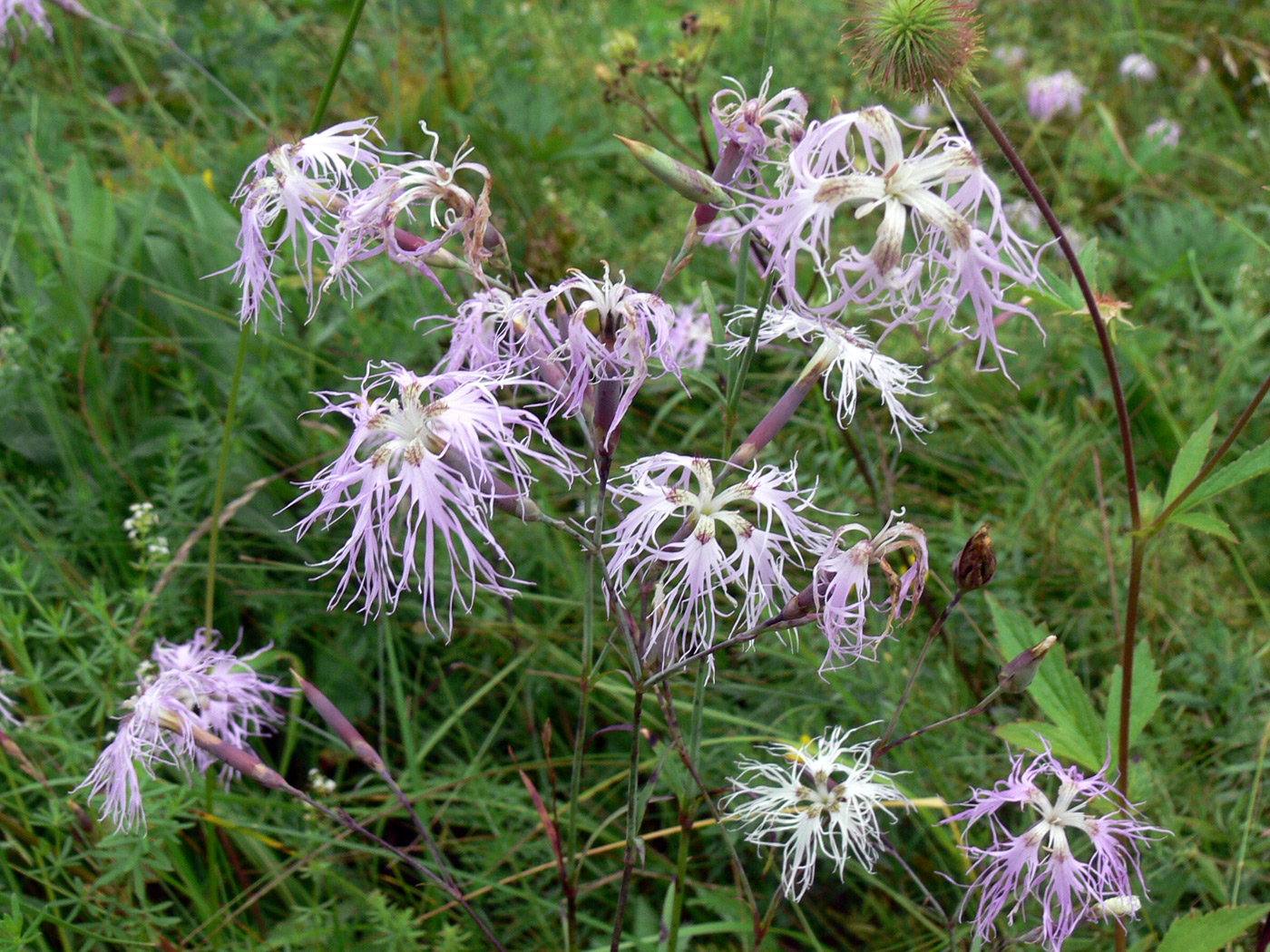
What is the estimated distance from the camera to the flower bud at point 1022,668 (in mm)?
1083

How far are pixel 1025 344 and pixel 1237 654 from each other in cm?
83

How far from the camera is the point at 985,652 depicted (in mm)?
1866

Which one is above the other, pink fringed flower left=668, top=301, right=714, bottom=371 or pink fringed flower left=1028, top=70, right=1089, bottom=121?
pink fringed flower left=1028, top=70, right=1089, bottom=121

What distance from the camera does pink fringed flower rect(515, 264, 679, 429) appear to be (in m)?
0.98

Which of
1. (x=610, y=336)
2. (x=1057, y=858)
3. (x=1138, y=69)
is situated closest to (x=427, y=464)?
(x=610, y=336)

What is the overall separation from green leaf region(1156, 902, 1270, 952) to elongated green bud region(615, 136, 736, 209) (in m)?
0.97

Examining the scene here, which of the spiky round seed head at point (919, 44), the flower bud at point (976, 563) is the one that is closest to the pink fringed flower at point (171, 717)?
the flower bud at point (976, 563)

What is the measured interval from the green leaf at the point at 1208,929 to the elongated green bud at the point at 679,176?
0.97 meters

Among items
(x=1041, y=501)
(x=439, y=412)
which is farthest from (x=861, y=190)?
(x=1041, y=501)

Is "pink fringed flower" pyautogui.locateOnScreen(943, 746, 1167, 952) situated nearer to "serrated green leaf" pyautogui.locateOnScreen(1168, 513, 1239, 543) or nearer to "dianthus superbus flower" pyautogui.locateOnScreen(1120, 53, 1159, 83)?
"serrated green leaf" pyautogui.locateOnScreen(1168, 513, 1239, 543)

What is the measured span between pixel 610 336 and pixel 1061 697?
0.81m

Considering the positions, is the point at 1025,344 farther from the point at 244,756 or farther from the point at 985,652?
the point at 244,756

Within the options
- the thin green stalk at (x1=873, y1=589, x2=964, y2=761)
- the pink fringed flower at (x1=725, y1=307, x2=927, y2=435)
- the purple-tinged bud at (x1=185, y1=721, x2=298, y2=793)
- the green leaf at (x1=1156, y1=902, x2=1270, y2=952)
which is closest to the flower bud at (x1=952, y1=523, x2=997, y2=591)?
the thin green stalk at (x1=873, y1=589, x2=964, y2=761)

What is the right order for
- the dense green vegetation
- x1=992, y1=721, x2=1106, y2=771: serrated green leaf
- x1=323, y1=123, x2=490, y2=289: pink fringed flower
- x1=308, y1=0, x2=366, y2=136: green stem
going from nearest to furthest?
1. x1=323, y1=123, x2=490, y2=289: pink fringed flower
2. x1=308, y1=0, x2=366, y2=136: green stem
3. x1=992, y1=721, x2=1106, y2=771: serrated green leaf
4. the dense green vegetation
